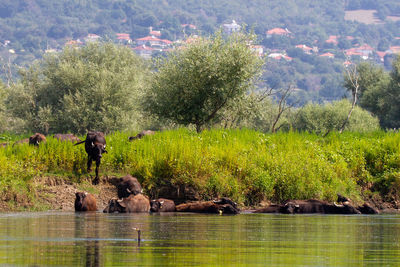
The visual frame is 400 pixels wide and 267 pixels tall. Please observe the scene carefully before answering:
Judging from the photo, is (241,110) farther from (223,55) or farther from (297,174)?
(297,174)

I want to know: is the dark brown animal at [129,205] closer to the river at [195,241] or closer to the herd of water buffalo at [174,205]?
the herd of water buffalo at [174,205]

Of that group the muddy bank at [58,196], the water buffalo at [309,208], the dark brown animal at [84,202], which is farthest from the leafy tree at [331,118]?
the dark brown animal at [84,202]

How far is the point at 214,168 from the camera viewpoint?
87.9 ft

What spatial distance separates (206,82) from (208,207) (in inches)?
821

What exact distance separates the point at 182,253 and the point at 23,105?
7024 cm

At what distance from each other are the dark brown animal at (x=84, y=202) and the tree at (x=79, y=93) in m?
40.8

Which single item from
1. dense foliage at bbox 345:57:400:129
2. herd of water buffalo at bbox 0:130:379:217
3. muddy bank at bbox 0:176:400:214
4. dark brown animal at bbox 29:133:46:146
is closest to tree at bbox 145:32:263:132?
dark brown animal at bbox 29:133:46:146

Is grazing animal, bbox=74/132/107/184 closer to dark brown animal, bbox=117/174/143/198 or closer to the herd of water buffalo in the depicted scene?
the herd of water buffalo

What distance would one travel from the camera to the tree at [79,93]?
71312 mm

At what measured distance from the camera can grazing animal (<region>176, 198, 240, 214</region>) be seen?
23188mm

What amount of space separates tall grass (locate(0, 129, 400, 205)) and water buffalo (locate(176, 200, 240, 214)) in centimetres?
194

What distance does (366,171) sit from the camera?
3041 cm

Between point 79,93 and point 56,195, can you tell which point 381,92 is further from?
point 56,195

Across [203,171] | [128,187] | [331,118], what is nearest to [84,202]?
[128,187]
